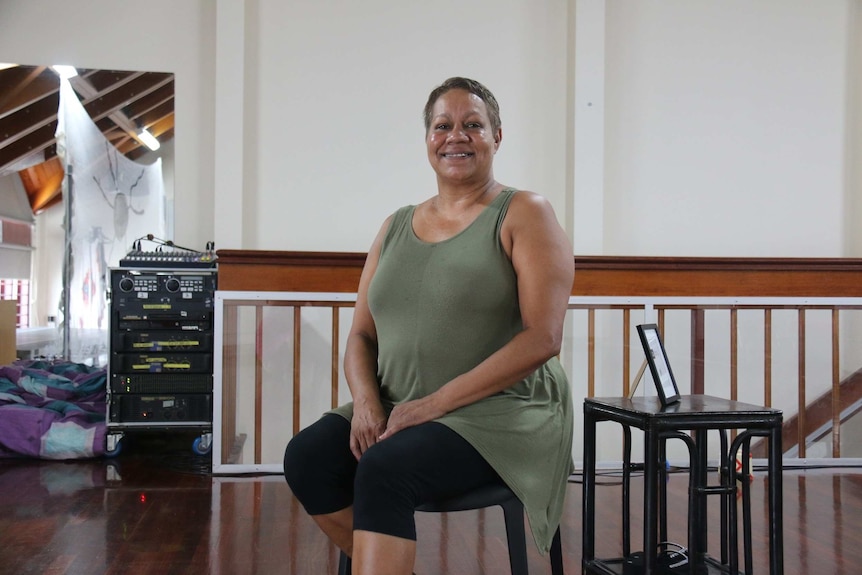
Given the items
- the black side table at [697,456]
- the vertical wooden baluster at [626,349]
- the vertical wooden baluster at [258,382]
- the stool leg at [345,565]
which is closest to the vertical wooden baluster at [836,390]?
the vertical wooden baluster at [626,349]

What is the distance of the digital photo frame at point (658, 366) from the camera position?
181 centimetres

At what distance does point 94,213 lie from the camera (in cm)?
432

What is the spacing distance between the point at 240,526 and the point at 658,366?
1.50m

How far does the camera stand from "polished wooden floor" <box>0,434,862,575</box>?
2250 millimetres

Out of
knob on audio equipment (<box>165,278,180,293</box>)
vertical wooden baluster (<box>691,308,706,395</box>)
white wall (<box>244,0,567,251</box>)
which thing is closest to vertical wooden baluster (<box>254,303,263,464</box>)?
knob on audio equipment (<box>165,278,180,293</box>)

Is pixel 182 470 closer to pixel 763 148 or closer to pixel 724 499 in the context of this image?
pixel 724 499

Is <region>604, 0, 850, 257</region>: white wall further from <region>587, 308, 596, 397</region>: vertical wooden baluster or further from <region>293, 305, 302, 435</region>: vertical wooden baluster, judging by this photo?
<region>293, 305, 302, 435</region>: vertical wooden baluster

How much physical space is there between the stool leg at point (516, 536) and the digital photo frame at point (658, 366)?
53 centimetres

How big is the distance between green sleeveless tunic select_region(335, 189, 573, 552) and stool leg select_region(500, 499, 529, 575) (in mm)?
29

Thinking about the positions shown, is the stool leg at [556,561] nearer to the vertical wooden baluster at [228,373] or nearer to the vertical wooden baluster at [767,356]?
the vertical wooden baluster at [228,373]

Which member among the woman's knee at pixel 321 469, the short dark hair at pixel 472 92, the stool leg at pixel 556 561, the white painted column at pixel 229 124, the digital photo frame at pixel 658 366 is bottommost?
the stool leg at pixel 556 561

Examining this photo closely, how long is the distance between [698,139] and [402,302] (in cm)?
347

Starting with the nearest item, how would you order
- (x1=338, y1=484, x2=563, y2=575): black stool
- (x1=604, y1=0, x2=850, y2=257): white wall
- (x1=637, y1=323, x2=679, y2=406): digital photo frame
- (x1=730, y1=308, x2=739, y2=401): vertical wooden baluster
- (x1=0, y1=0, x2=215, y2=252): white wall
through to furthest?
(x1=338, y1=484, x2=563, y2=575): black stool < (x1=637, y1=323, x2=679, y2=406): digital photo frame < (x1=730, y1=308, x2=739, y2=401): vertical wooden baluster < (x1=0, y1=0, x2=215, y2=252): white wall < (x1=604, y1=0, x2=850, y2=257): white wall

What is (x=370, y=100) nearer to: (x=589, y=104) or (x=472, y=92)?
(x=589, y=104)
